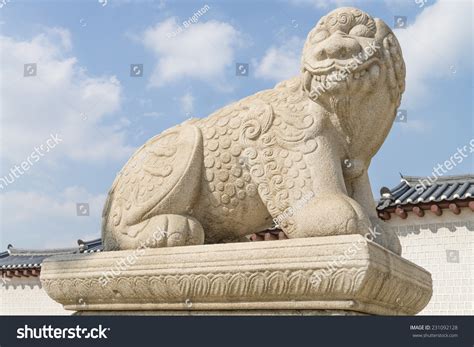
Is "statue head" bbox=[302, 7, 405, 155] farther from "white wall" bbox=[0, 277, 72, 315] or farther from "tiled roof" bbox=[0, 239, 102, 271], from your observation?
"tiled roof" bbox=[0, 239, 102, 271]

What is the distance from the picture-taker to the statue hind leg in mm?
3420

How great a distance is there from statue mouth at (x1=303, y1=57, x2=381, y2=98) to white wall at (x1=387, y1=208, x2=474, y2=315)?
27.9 feet

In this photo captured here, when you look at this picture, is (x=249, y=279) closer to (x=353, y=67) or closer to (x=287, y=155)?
(x=287, y=155)

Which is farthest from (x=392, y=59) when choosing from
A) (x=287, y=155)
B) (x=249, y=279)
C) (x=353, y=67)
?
(x=249, y=279)

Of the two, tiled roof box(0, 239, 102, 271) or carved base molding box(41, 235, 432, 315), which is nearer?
carved base molding box(41, 235, 432, 315)

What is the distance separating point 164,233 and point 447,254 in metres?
9.03

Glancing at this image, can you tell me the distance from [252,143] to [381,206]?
8577 millimetres

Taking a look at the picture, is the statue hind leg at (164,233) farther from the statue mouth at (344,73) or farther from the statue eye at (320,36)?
the statue eye at (320,36)

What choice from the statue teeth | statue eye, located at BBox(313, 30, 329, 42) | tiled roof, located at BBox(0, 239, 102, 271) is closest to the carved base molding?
the statue teeth

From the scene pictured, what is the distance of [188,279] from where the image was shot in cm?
325

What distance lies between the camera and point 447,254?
447 inches

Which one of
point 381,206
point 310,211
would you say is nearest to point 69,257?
point 310,211

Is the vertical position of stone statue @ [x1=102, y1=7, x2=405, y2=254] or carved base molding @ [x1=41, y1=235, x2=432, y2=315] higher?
stone statue @ [x1=102, y1=7, x2=405, y2=254]
